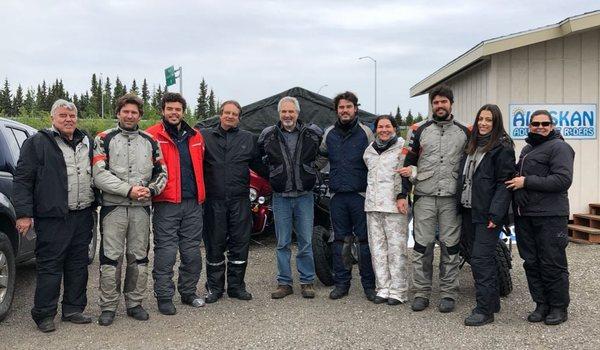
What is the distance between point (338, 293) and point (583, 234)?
477 centimetres

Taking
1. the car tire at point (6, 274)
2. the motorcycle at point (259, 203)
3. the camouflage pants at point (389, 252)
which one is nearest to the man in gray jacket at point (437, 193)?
the camouflage pants at point (389, 252)

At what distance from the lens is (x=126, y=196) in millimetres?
4859

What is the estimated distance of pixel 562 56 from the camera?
28.6 feet

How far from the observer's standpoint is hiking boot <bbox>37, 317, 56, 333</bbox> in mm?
4680

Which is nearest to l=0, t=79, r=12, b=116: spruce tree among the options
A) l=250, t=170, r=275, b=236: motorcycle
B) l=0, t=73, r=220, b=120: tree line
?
l=0, t=73, r=220, b=120: tree line

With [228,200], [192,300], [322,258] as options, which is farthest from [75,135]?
[322,258]

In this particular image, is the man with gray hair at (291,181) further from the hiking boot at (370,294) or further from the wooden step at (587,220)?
the wooden step at (587,220)

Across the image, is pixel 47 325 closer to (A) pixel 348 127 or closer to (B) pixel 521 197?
(A) pixel 348 127

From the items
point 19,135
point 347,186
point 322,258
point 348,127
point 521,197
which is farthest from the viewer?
point 322,258

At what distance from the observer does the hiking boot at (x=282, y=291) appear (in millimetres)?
5754

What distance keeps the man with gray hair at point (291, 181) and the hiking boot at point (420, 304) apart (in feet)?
3.44

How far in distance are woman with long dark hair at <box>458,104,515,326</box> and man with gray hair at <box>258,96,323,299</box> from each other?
155 centimetres

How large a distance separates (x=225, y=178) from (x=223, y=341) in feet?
5.34

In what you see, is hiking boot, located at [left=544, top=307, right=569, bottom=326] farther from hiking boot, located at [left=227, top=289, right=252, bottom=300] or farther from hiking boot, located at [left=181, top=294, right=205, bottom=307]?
hiking boot, located at [left=181, top=294, right=205, bottom=307]
